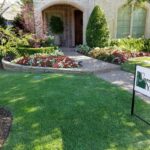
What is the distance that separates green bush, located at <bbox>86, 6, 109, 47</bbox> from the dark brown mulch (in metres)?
8.96

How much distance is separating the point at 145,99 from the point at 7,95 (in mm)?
3940

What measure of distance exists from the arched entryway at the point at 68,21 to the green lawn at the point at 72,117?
1024cm

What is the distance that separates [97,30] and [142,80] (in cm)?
925

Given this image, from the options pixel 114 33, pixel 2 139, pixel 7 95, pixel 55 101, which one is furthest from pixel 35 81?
pixel 114 33

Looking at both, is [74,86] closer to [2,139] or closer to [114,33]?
[2,139]

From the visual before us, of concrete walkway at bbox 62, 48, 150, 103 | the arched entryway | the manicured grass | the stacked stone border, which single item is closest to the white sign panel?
concrete walkway at bbox 62, 48, 150, 103

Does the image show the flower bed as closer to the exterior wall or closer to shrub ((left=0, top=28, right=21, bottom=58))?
shrub ((left=0, top=28, right=21, bottom=58))

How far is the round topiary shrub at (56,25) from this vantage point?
1681 cm

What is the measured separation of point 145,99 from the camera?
20.5 feet

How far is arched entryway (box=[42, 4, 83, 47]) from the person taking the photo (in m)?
16.9

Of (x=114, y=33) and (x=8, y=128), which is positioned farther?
(x=114, y=33)

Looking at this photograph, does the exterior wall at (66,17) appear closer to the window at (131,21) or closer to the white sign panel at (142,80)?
the window at (131,21)

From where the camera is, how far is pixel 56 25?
666 inches

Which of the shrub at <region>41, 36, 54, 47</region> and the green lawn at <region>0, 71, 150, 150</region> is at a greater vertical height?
the shrub at <region>41, 36, 54, 47</region>
